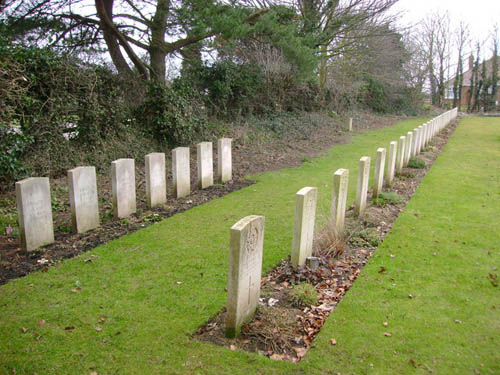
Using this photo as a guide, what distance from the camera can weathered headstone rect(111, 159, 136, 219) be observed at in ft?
21.4

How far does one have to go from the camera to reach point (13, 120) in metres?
7.87

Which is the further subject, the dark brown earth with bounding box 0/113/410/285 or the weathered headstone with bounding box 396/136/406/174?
the weathered headstone with bounding box 396/136/406/174

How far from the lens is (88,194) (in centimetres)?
612

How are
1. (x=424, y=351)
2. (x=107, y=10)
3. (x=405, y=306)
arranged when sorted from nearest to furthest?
(x=424, y=351) → (x=405, y=306) → (x=107, y=10)

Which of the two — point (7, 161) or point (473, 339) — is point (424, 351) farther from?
point (7, 161)

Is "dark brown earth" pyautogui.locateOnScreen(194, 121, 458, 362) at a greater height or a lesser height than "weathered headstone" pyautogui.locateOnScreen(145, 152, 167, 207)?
lesser

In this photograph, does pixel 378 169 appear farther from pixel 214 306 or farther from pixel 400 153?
pixel 214 306

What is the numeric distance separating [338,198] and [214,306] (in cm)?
250

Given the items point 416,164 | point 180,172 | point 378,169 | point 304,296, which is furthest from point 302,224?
point 416,164

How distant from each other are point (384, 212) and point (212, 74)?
9697 mm

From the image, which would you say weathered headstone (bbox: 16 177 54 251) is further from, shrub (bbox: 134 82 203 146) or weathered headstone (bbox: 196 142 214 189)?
shrub (bbox: 134 82 203 146)

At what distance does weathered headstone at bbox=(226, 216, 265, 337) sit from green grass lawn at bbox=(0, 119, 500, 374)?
12.3 inches

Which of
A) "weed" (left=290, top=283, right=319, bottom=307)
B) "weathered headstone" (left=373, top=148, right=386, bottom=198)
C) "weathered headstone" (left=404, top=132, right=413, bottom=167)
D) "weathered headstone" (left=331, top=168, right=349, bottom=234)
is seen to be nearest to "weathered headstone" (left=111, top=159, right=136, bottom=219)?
"weathered headstone" (left=331, top=168, right=349, bottom=234)

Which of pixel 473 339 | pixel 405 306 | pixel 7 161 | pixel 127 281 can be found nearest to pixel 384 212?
pixel 405 306
